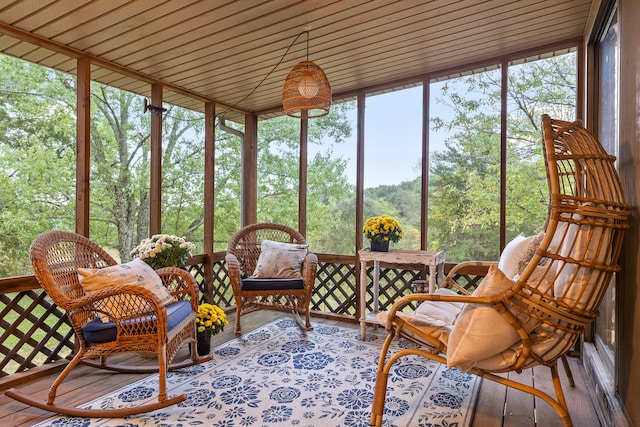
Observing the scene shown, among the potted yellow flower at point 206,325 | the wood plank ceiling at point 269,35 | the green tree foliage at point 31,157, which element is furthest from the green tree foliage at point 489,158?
the green tree foliage at point 31,157

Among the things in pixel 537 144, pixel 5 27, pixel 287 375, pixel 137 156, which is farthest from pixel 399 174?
pixel 137 156

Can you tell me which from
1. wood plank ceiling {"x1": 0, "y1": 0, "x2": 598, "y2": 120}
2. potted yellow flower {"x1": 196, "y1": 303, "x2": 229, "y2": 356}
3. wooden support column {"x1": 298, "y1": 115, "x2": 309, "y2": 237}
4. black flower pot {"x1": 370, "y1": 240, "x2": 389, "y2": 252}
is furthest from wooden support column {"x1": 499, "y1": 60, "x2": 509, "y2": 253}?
potted yellow flower {"x1": 196, "y1": 303, "x2": 229, "y2": 356}

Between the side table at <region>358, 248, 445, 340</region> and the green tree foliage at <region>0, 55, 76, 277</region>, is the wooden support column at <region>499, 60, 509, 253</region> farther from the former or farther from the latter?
the green tree foliage at <region>0, 55, 76, 277</region>

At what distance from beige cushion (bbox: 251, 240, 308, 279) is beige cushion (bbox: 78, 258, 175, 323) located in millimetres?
1162

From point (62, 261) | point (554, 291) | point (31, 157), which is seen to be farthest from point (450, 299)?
point (31, 157)

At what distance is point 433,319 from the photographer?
6.50 feet

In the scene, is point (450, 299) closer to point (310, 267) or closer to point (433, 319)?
point (433, 319)

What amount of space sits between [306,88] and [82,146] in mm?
1799

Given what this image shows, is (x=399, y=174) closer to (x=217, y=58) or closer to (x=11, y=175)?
(x=217, y=58)

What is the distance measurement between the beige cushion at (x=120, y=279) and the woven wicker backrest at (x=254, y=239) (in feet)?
3.98

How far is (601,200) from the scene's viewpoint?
1.53 m

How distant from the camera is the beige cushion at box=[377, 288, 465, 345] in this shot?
5.79ft

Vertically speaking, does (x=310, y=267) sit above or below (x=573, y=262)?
below

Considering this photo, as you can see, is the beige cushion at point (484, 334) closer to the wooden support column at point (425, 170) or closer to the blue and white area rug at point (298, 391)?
the blue and white area rug at point (298, 391)
